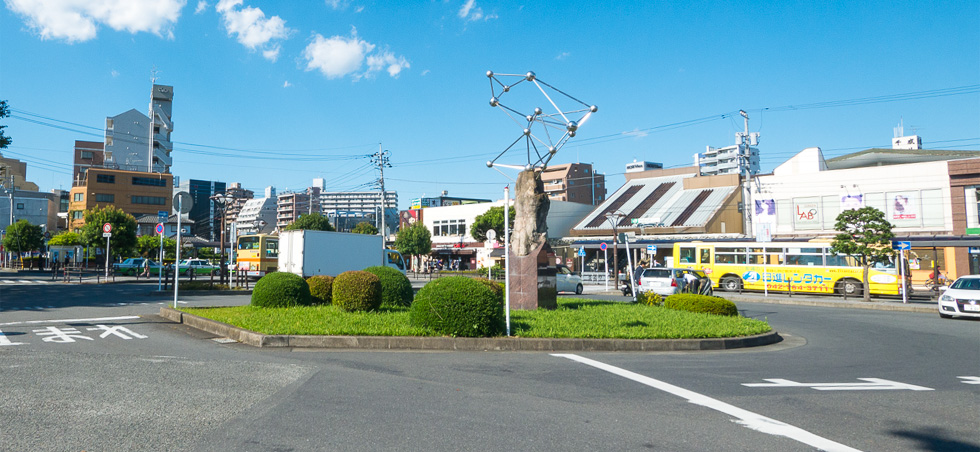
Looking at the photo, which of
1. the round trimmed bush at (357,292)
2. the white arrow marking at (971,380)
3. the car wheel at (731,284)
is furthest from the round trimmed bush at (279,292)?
the car wheel at (731,284)

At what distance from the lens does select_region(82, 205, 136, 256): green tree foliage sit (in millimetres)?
56094

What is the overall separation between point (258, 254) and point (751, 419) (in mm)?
33277

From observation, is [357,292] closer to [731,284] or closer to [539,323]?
[539,323]

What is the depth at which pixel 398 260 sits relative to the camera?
125 ft

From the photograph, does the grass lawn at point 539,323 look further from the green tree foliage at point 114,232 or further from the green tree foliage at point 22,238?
the green tree foliage at point 22,238

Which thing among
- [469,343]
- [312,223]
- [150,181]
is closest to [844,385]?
[469,343]

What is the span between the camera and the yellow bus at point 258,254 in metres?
34.6

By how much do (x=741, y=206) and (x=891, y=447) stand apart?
49.3 m

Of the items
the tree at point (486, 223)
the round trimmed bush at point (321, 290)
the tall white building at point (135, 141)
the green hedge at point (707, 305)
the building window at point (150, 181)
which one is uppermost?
the tall white building at point (135, 141)

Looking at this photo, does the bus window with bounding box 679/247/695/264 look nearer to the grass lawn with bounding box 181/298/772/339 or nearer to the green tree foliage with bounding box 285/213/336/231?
the grass lawn with bounding box 181/298/772/339

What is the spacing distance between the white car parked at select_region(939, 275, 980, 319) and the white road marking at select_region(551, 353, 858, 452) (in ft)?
49.6

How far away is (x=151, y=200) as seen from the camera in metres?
77.3

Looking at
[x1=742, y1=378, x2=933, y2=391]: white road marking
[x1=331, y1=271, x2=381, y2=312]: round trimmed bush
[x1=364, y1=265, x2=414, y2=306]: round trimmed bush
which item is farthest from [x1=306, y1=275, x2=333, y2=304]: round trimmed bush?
[x1=742, y1=378, x2=933, y2=391]: white road marking

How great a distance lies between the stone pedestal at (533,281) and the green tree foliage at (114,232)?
53.4m
